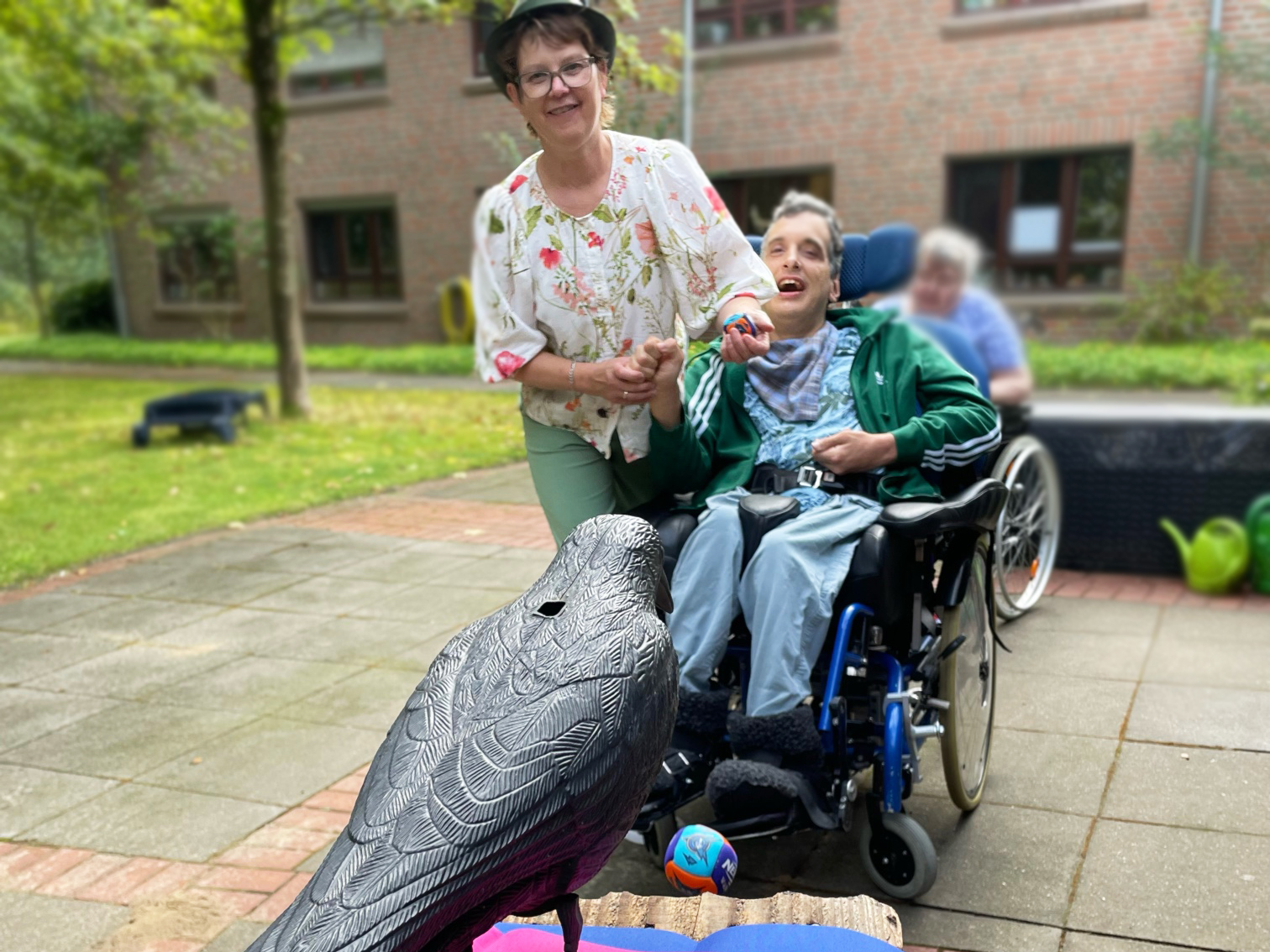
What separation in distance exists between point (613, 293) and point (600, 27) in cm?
56

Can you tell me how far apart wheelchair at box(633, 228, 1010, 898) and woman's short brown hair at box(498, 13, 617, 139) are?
1086 millimetres

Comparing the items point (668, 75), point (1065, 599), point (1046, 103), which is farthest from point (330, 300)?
point (1065, 599)

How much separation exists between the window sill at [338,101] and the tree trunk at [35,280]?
8.34 metres

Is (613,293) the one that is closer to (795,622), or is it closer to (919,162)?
(795,622)

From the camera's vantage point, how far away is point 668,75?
20.7 feet

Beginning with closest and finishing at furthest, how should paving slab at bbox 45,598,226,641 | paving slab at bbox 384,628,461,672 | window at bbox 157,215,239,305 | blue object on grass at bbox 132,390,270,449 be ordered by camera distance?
paving slab at bbox 384,628,461,672 < paving slab at bbox 45,598,226,641 < blue object on grass at bbox 132,390,270,449 < window at bbox 157,215,239,305

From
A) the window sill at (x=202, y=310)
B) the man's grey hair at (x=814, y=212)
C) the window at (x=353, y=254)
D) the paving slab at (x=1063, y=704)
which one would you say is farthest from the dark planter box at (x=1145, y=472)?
the window sill at (x=202, y=310)

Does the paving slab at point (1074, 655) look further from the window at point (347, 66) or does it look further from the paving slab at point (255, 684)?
the window at point (347, 66)

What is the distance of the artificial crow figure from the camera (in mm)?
1294

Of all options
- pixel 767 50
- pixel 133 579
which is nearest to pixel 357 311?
pixel 767 50

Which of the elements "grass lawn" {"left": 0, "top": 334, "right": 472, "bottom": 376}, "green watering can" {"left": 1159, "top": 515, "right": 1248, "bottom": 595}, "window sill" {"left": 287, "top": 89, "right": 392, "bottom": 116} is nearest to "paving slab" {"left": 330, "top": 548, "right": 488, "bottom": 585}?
"green watering can" {"left": 1159, "top": 515, "right": 1248, "bottom": 595}

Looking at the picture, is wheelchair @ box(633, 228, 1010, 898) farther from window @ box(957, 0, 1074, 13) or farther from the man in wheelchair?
window @ box(957, 0, 1074, 13)

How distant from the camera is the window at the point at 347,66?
47.6ft

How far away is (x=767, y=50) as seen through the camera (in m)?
6.70
